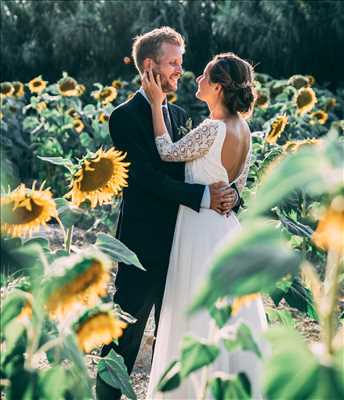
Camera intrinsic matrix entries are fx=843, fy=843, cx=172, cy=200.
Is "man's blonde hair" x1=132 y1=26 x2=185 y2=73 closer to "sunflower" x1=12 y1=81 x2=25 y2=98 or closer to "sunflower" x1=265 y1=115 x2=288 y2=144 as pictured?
"sunflower" x1=265 y1=115 x2=288 y2=144

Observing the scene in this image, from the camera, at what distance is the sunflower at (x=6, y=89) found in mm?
6628

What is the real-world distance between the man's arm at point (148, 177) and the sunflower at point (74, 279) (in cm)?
125

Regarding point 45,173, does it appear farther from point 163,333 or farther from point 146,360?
point 163,333

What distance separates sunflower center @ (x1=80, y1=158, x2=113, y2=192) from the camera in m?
1.79

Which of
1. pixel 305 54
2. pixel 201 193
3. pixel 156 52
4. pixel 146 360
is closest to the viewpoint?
pixel 201 193

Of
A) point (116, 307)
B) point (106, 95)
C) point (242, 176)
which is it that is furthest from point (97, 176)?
point (106, 95)

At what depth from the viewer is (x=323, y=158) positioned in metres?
0.92

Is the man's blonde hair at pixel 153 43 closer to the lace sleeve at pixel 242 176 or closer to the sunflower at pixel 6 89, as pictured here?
the lace sleeve at pixel 242 176

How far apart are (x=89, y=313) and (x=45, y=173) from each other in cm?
554

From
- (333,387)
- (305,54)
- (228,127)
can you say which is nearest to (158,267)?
(228,127)

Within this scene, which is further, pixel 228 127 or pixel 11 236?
pixel 228 127

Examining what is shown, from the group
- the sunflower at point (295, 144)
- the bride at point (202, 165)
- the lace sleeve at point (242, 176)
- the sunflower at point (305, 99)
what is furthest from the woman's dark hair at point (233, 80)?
the sunflower at point (305, 99)

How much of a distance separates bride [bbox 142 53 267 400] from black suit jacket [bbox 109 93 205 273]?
0.16ft

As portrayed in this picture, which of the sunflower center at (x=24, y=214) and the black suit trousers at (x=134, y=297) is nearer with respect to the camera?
the sunflower center at (x=24, y=214)
